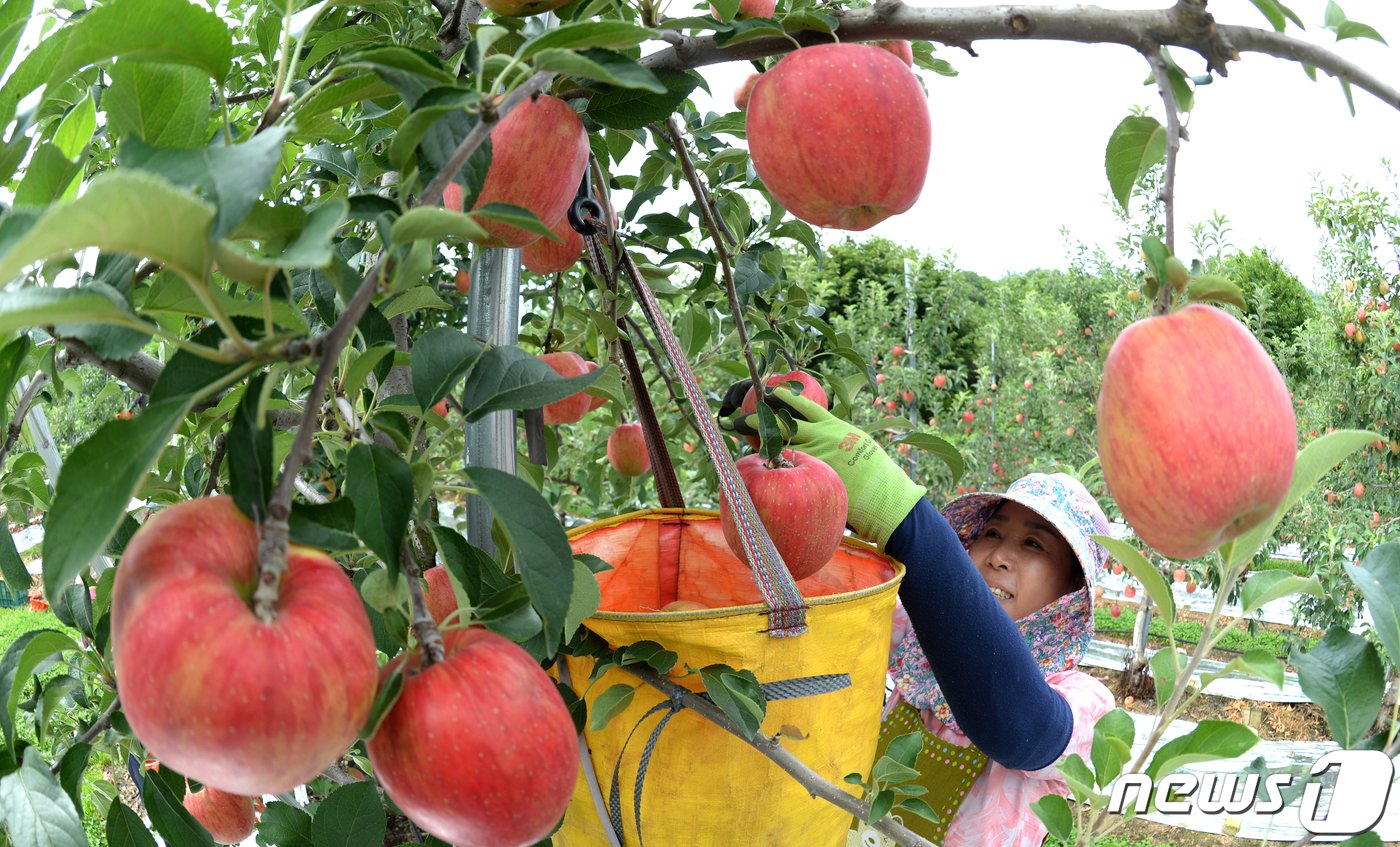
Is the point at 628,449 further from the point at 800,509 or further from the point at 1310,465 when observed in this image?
the point at 1310,465

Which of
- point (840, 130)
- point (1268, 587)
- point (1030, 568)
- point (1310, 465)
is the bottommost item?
point (1030, 568)

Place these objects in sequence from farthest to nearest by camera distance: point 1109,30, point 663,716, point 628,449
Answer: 1. point 628,449
2. point 663,716
3. point 1109,30

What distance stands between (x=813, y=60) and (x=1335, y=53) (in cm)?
26

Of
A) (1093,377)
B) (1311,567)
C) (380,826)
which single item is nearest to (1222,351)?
(380,826)

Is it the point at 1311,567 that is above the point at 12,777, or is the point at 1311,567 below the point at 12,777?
below

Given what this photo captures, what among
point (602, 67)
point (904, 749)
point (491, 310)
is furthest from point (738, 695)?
point (602, 67)

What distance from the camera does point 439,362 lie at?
522 millimetres

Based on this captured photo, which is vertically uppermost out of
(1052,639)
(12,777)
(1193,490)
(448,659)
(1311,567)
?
(1193,490)

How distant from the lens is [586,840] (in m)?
0.78

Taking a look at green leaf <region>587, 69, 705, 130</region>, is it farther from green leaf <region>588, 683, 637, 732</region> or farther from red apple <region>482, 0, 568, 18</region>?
green leaf <region>588, 683, 637, 732</region>

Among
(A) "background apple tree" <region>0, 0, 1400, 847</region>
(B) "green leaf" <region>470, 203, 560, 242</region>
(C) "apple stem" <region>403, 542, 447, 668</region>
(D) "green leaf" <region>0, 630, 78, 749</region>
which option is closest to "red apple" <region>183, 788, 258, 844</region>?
(A) "background apple tree" <region>0, 0, 1400, 847</region>

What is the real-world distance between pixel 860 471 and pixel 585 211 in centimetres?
53

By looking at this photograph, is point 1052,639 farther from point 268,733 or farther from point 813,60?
point 268,733

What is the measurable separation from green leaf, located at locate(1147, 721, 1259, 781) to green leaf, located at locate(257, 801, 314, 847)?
55 cm
